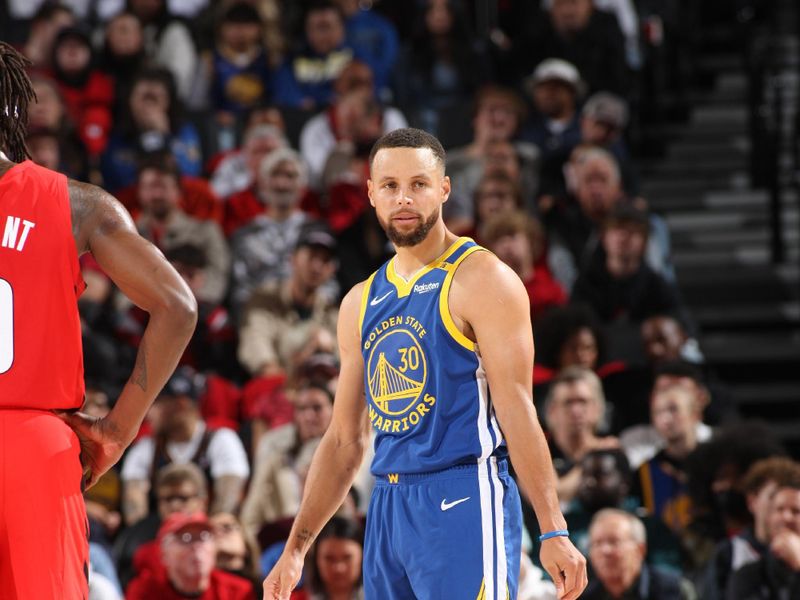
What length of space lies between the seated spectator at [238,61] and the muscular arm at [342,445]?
7.70m

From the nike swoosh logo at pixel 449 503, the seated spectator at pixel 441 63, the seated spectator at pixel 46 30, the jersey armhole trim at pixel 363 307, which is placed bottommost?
the nike swoosh logo at pixel 449 503

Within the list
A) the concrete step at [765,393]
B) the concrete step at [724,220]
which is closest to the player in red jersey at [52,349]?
the concrete step at [765,393]

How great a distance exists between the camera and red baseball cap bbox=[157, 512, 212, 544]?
7.37 m

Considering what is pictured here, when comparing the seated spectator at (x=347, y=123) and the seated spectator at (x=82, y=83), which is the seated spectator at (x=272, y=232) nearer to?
the seated spectator at (x=347, y=123)

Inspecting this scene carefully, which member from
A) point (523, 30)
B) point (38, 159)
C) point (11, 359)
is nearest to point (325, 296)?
point (38, 159)

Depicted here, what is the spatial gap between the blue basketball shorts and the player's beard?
709 millimetres

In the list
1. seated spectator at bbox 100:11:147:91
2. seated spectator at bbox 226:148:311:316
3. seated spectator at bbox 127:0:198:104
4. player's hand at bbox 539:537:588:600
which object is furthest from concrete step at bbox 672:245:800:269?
player's hand at bbox 539:537:588:600

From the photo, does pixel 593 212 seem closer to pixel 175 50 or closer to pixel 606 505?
pixel 606 505

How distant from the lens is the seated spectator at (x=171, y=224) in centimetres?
1034

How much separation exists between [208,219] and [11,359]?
22.3 ft

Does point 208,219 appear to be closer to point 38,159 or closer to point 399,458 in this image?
point 38,159

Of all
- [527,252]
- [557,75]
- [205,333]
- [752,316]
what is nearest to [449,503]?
[527,252]

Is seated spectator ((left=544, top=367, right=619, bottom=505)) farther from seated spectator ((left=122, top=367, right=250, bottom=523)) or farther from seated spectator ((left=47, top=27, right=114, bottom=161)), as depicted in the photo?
seated spectator ((left=47, top=27, right=114, bottom=161))

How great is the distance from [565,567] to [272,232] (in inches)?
259
